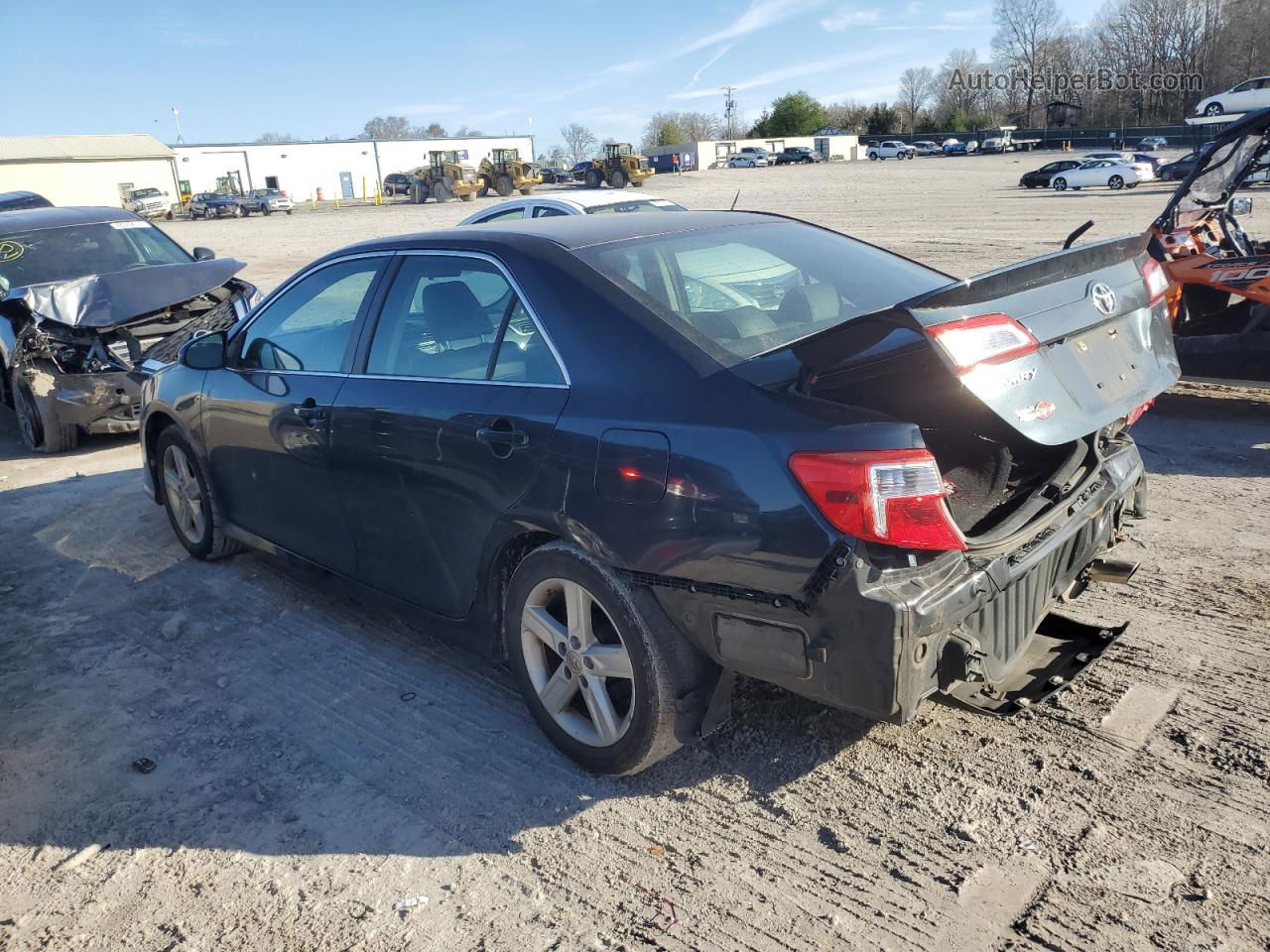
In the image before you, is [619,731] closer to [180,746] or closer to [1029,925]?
[1029,925]

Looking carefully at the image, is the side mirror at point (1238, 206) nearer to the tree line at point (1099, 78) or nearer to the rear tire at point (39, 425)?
the rear tire at point (39, 425)

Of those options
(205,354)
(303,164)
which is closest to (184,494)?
(205,354)

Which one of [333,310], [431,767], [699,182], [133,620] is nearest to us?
[431,767]

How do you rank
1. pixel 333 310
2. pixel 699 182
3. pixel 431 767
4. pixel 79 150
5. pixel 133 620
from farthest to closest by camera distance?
pixel 79 150
pixel 699 182
pixel 133 620
pixel 333 310
pixel 431 767

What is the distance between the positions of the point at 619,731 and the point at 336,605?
2209 mm

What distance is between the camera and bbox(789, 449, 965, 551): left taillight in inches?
97.9

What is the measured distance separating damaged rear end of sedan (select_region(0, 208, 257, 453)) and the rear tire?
12 mm

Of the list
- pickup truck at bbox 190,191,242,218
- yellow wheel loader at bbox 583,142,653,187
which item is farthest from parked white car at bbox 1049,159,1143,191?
pickup truck at bbox 190,191,242,218

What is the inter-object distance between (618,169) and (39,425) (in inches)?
1939

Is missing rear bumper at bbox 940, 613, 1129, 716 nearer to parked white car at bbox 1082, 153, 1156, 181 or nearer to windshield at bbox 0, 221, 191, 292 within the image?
windshield at bbox 0, 221, 191, 292

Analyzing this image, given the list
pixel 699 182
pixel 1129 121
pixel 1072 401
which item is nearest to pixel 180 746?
pixel 1072 401

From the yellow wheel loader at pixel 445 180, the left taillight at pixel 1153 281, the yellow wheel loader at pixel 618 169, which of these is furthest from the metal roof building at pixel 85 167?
the left taillight at pixel 1153 281

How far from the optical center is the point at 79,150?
237 feet

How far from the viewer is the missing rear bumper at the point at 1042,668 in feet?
9.55
